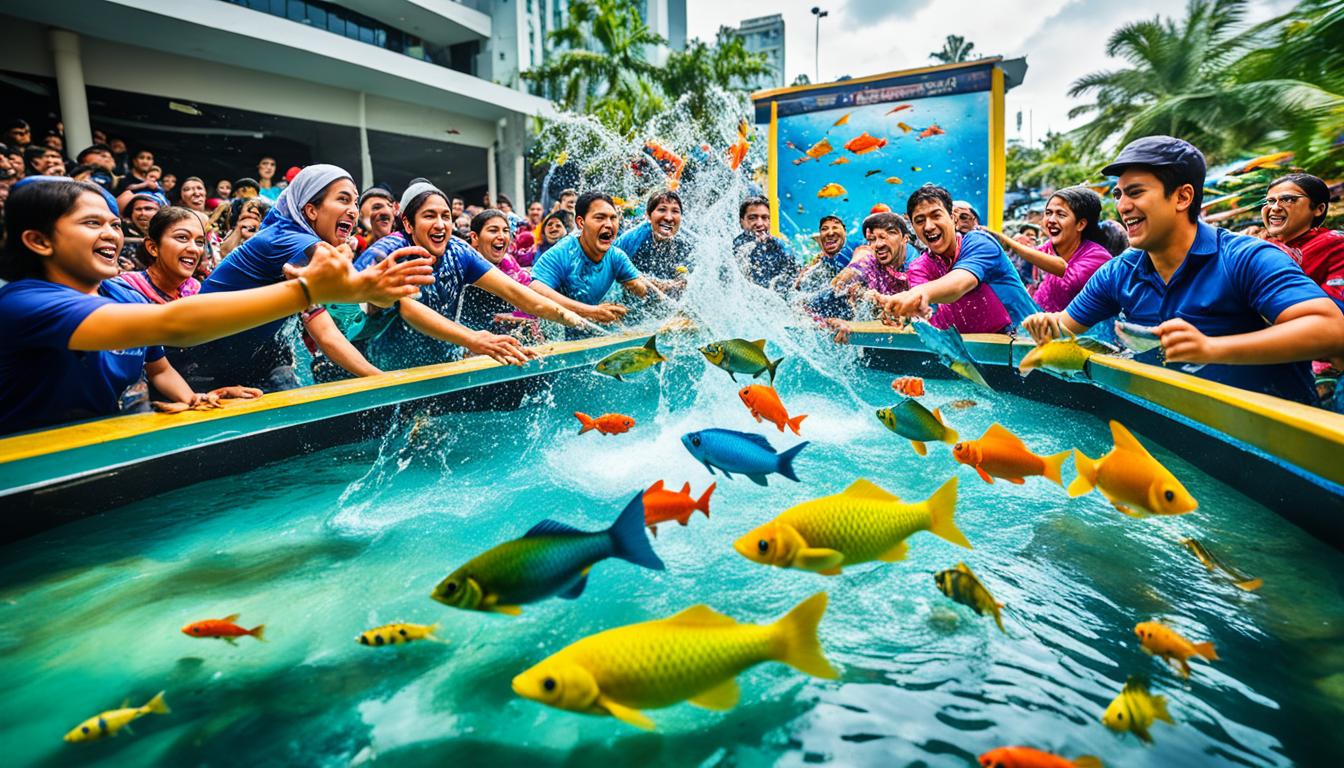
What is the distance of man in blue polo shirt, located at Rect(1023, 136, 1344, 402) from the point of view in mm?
2641

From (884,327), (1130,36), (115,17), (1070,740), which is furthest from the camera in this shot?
(1130,36)

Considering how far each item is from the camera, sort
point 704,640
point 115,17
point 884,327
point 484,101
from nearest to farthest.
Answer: point 704,640, point 884,327, point 115,17, point 484,101

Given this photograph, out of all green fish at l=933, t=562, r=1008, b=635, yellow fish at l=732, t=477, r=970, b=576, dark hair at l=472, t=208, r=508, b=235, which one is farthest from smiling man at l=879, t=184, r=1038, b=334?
dark hair at l=472, t=208, r=508, b=235

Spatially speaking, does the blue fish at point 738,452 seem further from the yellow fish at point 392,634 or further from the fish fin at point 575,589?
the yellow fish at point 392,634

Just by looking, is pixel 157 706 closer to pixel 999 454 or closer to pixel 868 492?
pixel 868 492

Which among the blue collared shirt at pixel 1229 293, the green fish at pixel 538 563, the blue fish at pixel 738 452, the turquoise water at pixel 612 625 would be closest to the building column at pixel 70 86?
the turquoise water at pixel 612 625

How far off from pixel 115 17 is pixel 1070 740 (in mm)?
20408

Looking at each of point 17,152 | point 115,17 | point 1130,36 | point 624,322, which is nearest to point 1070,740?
point 624,322

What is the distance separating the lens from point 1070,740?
193 centimetres

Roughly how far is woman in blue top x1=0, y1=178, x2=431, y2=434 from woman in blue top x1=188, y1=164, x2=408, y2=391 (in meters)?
0.58

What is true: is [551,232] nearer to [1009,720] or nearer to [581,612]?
[581,612]

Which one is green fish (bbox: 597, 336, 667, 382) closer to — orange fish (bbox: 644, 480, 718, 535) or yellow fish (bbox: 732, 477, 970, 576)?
orange fish (bbox: 644, 480, 718, 535)

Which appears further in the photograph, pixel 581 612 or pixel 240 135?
pixel 240 135

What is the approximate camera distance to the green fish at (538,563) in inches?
68.5
